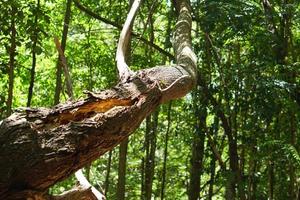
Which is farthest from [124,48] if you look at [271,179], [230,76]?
[271,179]

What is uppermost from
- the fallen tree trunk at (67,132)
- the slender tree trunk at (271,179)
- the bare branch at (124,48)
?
the bare branch at (124,48)

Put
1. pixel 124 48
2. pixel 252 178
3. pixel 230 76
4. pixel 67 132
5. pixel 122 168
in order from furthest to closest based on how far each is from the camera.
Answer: pixel 252 178, pixel 122 168, pixel 230 76, pixel 124 48, pixel 67 132

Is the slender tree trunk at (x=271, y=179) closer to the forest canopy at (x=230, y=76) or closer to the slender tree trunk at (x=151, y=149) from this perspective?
the forest canopy at (x=230, y=76)

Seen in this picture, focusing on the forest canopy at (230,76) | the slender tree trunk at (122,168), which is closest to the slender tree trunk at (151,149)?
the forest canopy at (230,76)

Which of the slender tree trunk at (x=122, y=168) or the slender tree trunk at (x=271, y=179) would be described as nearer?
the slender tree trunk at (x=122, y=168)

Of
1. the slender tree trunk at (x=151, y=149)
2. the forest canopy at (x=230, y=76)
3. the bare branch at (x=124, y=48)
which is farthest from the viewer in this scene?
the slender tree trunk at (x=151, y=149)

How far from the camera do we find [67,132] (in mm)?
1793

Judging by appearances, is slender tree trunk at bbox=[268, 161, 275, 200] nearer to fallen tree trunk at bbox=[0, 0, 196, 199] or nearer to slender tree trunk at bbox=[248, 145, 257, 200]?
slender tree trunk at bbox=[248, 145, 257, 200]

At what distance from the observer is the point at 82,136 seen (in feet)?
6.05

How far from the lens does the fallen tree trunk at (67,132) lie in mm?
1596

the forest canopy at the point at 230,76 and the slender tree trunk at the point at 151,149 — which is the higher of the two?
the forest canopy at the point at 230,76

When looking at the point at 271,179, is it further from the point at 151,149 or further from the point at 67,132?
the point at 67,132

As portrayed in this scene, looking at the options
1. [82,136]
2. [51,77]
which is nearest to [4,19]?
[82,136]

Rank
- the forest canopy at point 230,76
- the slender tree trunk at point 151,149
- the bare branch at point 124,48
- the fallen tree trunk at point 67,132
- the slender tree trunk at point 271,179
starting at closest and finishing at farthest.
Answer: the fallen tree trunk at point 67,132 → the bare branch at point 124,48 → the forest canopy at point 230,76 → the slender tree trunk at point 271,179 → the slender tree trunk at point 151,149
